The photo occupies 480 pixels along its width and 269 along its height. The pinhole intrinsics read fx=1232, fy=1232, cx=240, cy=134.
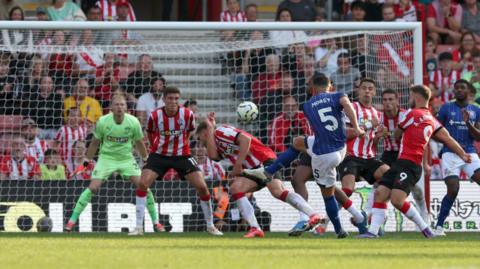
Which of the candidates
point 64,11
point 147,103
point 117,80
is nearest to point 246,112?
point 147,103

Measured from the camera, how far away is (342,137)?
14156 millimetres

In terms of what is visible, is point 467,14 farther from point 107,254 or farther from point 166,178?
point 107,254

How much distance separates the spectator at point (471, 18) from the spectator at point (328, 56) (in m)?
4.50

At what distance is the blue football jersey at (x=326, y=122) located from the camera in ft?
46.1

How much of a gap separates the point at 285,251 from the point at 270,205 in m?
5.30

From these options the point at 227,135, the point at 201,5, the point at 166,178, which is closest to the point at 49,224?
the point at 166,178

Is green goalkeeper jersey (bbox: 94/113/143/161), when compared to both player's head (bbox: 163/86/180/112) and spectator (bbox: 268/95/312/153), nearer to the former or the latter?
player's head (bbox: 163/86/180/112)

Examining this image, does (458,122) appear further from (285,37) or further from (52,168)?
(52,168)

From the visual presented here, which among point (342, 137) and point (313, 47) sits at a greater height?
point (313, 47)

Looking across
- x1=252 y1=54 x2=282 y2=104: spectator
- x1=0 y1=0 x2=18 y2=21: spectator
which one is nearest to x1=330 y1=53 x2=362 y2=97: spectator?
x1=252 y1=54 x2=282 y2=104: spectator

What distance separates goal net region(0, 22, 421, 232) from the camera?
17.0m

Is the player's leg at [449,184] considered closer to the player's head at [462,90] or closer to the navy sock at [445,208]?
the navy sock at [445,208]

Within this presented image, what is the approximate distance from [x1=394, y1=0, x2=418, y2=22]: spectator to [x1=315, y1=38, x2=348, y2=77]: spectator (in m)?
2.84

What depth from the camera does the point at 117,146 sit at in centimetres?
1659
